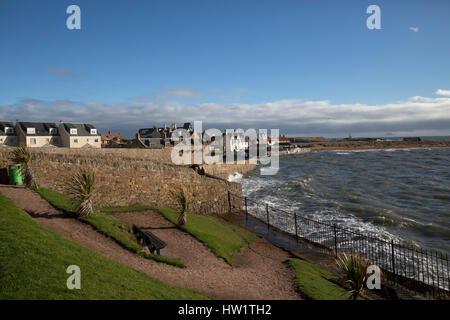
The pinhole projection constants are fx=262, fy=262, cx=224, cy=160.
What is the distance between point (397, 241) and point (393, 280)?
20.3 ft

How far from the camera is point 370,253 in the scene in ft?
45.9

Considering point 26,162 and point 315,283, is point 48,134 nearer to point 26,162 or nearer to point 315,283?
point 26,162

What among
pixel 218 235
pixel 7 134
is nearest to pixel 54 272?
pixel 218 235

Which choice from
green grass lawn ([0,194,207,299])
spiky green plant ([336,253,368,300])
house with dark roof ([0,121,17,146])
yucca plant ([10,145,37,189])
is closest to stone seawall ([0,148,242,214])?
yucca plant ([10,145,37,189])

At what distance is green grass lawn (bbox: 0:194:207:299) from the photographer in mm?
4977

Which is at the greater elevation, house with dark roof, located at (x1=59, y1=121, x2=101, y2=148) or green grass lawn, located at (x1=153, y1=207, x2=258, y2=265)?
house with dark roof, located at (x1=59, y1=121, x2=101, y2=148)

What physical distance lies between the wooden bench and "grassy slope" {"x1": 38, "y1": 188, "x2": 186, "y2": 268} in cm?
40

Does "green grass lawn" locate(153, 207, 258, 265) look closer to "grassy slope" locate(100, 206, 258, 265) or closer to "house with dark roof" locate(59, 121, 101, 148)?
"grassy slope" locate(100, 206, 258, 265)

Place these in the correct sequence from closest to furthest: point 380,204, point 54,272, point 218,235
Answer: point 54,272 → point 218,235 → point 380,204

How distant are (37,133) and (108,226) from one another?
50.5m

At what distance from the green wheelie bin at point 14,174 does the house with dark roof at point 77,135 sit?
3924cm

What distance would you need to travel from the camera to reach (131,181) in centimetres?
1694
